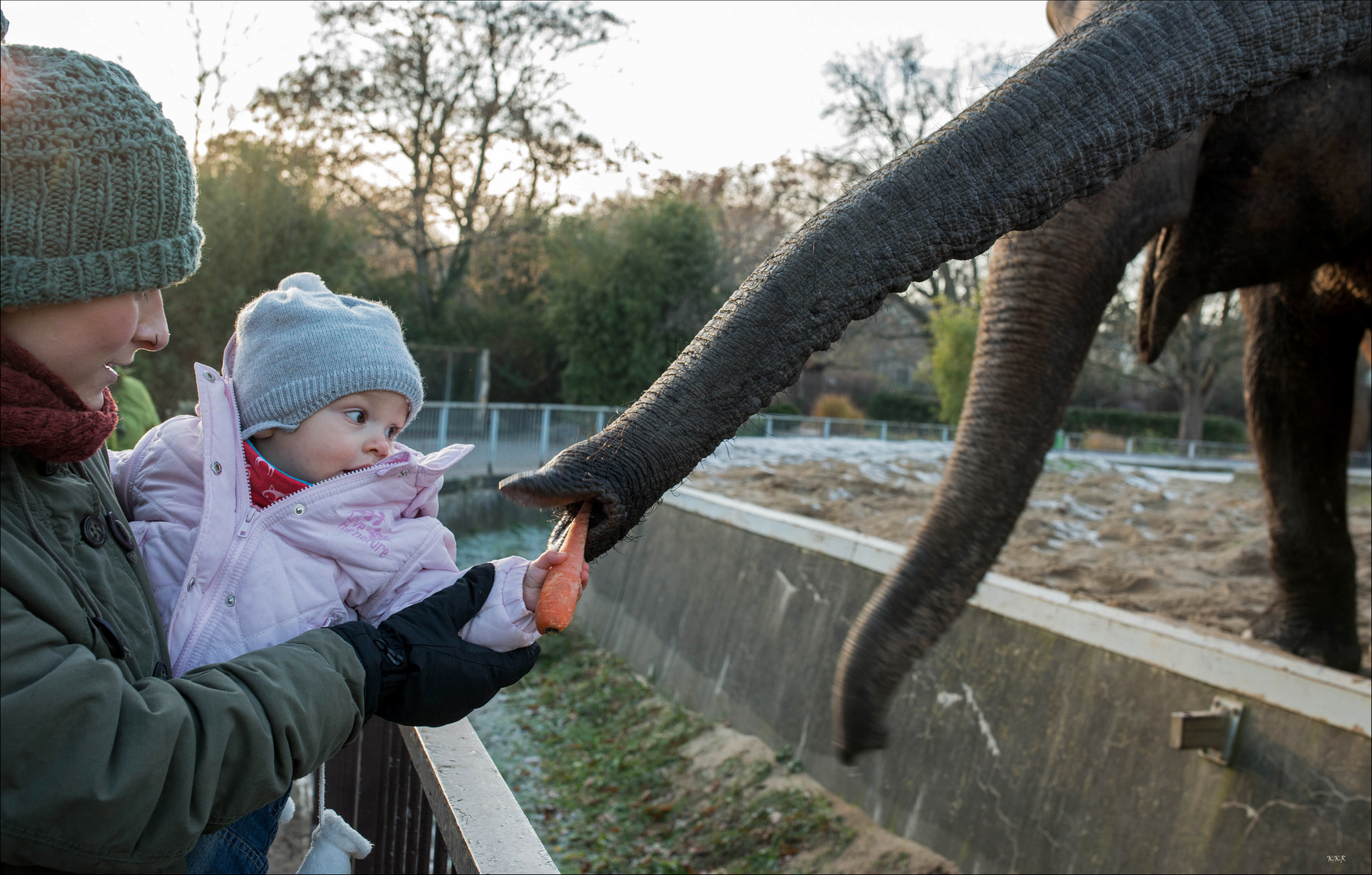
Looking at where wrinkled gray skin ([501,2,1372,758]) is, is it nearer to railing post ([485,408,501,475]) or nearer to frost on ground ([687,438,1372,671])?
frost on ground ([687,438,1372,671])

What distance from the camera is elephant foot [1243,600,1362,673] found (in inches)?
202

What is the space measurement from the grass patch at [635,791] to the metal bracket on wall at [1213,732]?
214 cm

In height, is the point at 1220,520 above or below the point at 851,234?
below

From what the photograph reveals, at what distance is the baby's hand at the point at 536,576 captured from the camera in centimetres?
145

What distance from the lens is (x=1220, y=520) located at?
10.3 m

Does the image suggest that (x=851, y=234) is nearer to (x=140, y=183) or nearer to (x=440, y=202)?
(x=140, y=183)

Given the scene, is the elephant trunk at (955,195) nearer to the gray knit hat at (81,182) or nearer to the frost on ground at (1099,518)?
the gray knit hat at (81,182)

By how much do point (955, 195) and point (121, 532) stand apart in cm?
151

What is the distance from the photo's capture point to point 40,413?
3.43ft

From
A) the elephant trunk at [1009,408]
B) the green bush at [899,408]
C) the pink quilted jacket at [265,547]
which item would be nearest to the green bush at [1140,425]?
the green bush at [899,408]

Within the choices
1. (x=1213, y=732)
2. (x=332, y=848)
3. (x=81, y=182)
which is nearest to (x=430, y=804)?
(x=332, y=848)

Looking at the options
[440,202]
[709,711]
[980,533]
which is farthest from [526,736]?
[440,202]

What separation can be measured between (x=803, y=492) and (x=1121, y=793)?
674 cm

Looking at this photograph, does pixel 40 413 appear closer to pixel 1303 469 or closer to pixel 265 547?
pixel 265 547
